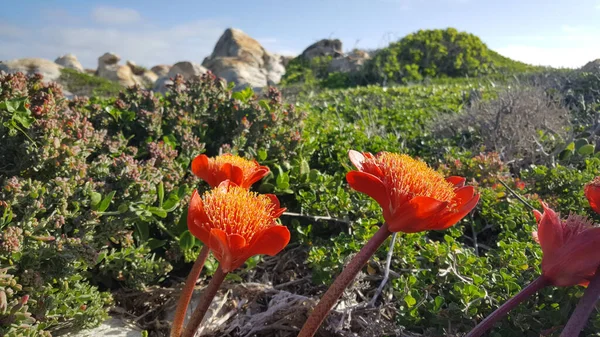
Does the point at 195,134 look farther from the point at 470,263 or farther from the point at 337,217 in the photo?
the point at 470,263

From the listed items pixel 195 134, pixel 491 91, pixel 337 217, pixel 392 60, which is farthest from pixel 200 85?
pixel 392 60

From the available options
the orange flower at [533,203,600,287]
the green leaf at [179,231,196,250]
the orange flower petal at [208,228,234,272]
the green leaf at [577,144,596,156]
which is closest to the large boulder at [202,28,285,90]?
the green leaf at [577,144,596,156]

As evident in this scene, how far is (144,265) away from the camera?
1.90 m

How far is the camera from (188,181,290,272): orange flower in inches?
42.6

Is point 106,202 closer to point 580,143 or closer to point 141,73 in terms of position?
point 580,143

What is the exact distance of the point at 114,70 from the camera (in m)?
30.7

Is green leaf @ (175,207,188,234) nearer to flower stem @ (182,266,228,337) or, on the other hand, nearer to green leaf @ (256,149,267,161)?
green leaf @ (256,149,267,161)

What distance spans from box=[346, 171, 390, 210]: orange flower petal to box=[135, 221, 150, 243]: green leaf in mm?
1226

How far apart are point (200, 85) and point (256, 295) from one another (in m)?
1.44

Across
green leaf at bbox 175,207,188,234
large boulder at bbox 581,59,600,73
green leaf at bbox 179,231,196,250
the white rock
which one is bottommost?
the white rock

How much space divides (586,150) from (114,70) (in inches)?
1258

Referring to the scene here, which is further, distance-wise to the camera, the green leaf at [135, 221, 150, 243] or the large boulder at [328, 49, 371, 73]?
the large boulder at [328, 49, 371, 73]

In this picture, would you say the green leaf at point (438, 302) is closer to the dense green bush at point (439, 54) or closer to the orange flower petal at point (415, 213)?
the orange flower petal at point (415, 213)

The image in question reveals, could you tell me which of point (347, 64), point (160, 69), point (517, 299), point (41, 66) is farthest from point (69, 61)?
point (517, 299)
